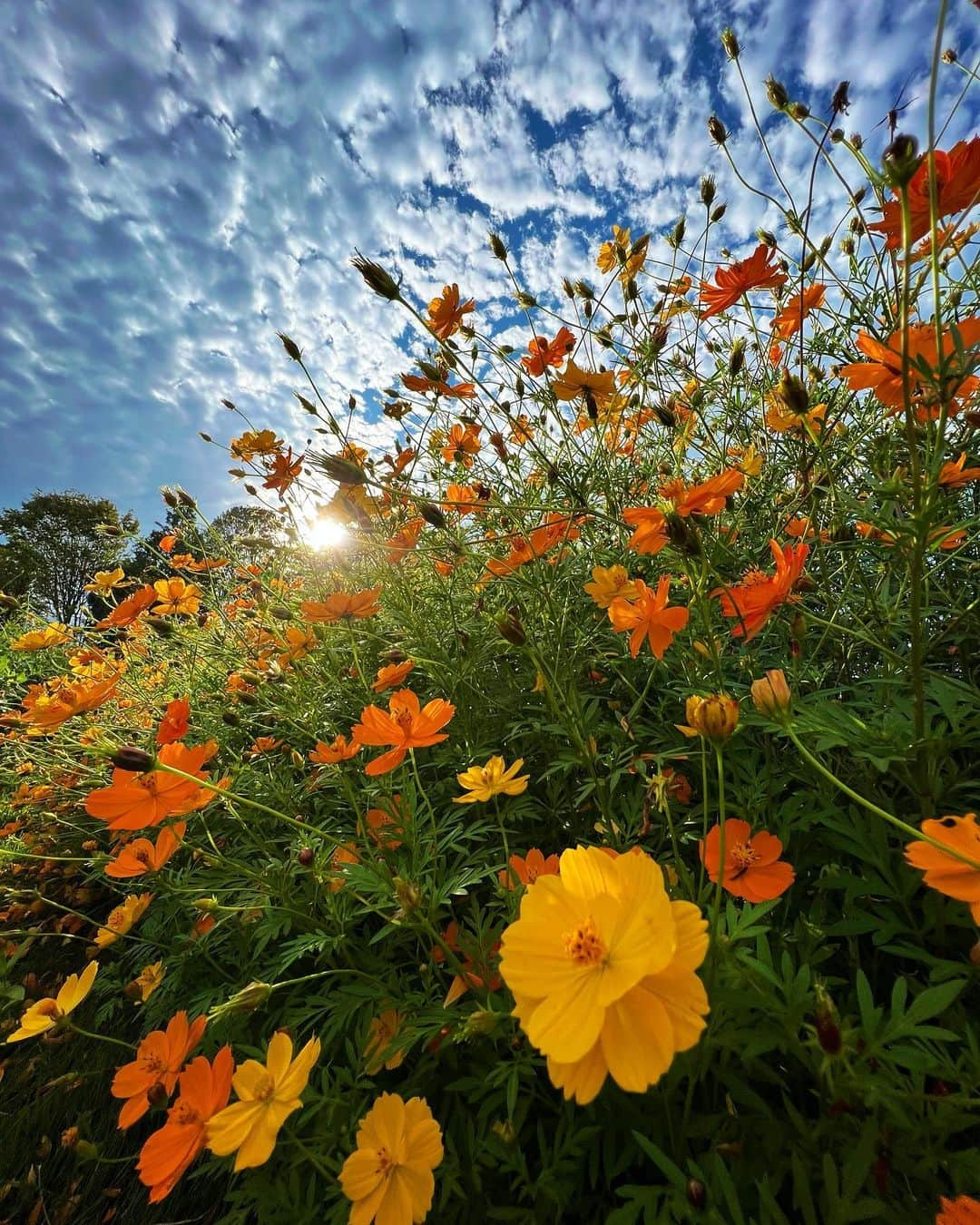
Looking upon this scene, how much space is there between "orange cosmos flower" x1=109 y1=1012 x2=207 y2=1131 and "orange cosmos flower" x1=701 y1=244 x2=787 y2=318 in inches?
58.6

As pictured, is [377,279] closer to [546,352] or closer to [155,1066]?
[546,352]

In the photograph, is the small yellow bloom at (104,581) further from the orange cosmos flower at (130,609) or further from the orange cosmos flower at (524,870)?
the orange cosmos flower at (524,870)

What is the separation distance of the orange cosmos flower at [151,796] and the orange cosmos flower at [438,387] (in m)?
1.02

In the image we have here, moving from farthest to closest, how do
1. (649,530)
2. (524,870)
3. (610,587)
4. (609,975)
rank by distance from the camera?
(610,587)
(649,530)
(524,870)
(609,975)

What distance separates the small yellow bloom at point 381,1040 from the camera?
69cm

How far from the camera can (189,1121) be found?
24.1 inches

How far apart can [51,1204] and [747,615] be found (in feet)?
5.25

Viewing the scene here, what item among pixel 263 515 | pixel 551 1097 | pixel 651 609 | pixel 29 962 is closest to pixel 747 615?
pixel 651 609

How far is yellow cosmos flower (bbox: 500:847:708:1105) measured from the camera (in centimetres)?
35

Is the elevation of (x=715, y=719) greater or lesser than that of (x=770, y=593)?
lesser

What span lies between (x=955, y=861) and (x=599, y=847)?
0.44 m

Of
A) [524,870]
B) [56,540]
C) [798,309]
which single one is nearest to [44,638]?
[524,870]

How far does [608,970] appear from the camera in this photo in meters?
0.38

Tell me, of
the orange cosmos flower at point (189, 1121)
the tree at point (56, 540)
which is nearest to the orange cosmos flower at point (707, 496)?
the orange cosmos flower at point (189, 1121)
